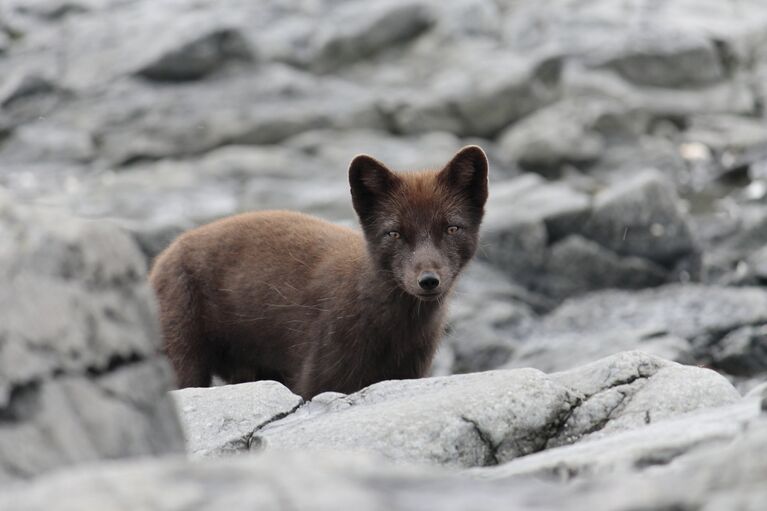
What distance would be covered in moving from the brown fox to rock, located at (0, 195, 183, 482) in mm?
3681

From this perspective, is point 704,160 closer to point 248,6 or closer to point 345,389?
point 248,6

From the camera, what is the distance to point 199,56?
24.2 metres

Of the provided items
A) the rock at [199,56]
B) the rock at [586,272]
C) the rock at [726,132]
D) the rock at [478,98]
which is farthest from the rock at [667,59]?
the rock at [586,272]

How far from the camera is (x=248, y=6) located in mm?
26109

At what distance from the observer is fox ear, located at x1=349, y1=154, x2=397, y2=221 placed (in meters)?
8.10

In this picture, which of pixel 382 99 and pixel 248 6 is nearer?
pixel 382 99

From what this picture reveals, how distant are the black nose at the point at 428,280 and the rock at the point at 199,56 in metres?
17.6

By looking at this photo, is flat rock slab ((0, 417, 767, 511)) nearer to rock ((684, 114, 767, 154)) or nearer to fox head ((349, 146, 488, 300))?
fox head ((349, 146, 488, 300))

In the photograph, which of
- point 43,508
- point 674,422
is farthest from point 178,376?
point 43,508

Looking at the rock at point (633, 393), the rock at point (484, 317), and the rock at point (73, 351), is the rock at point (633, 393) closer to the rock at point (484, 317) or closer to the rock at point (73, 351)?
the rock at point (73, 351)

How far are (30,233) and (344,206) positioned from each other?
593 inches

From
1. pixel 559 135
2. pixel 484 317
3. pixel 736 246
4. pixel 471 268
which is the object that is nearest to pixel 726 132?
pixel 559 135

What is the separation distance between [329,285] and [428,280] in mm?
1094

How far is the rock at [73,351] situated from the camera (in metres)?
3.57
